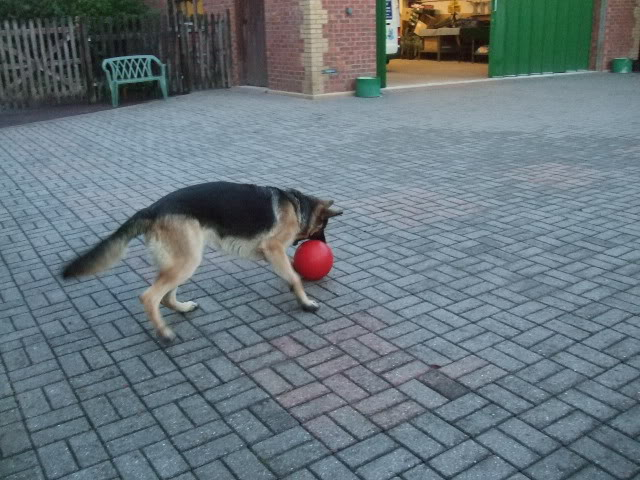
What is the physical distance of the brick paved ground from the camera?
9.57ft

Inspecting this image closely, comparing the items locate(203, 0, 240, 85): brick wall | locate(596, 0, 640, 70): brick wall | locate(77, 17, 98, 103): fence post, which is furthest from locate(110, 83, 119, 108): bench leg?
locate(596, 0, 640, 70): brick wall

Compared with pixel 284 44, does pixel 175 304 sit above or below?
below

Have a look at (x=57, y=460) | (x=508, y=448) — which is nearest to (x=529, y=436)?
(x=508, y=448)

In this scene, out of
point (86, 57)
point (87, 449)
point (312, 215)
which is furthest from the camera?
point (86, 57)

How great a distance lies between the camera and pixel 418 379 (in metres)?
3.46

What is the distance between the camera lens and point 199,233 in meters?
3.88

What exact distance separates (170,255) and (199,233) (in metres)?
0.21

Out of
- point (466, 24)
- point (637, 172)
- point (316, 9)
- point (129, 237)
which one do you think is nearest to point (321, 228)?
point (129, 237)

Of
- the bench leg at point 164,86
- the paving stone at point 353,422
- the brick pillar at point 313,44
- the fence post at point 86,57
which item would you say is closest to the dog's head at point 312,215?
the paving stone at point 353,422

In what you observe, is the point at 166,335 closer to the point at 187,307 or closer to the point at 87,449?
the point at 187,307

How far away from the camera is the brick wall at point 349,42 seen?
45.2 ft

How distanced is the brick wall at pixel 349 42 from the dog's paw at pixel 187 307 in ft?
34.0

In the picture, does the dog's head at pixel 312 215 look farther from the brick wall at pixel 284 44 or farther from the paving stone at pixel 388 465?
the brick wall at pixel 284 44

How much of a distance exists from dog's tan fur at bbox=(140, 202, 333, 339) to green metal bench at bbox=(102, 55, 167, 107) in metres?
10.8
